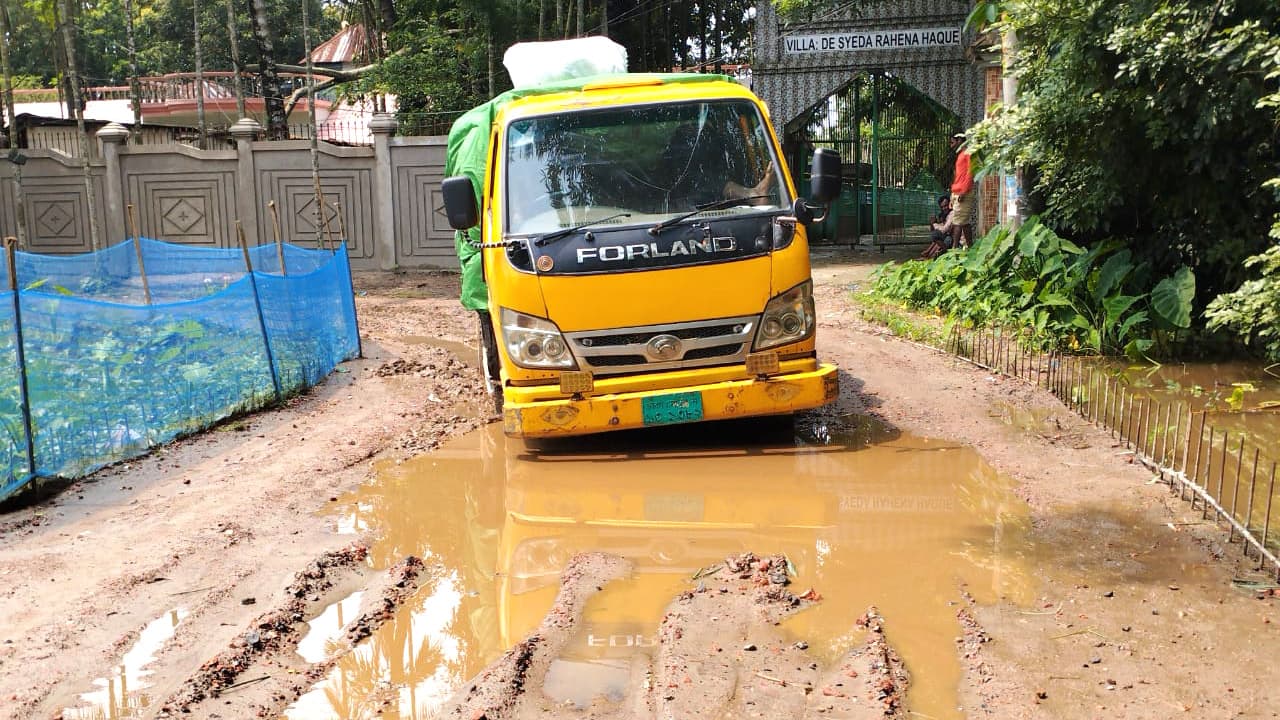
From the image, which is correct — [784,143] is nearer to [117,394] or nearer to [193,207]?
[193,207]

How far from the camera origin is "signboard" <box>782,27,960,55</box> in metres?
18.9

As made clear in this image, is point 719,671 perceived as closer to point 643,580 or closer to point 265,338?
point 643,580

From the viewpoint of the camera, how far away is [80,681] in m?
4.12

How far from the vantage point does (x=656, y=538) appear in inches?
224

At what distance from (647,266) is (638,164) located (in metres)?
0.86

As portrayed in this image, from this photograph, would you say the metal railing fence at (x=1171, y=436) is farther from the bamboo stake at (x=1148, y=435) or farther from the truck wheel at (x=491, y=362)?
the truck wheel at (x=491, y=362)

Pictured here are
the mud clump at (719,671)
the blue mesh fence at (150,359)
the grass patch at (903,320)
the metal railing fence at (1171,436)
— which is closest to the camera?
the mud clump at (719,671)

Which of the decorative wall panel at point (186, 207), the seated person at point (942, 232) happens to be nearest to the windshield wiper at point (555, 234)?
the seated person at point (942, 232)

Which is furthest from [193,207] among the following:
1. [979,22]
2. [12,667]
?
[12,667]

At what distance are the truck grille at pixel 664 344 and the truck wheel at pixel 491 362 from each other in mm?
2101

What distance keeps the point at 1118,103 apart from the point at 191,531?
7.84m

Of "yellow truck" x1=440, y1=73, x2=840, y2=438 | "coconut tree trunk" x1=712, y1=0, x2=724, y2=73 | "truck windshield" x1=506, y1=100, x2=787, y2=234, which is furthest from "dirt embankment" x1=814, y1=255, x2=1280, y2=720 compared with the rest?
"coconut tree trunk" x1=712, y1=0, x2=724, y2=73

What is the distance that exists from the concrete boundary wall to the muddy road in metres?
12.3

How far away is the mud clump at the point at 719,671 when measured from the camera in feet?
12.4
